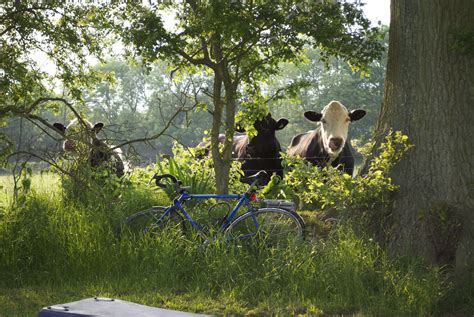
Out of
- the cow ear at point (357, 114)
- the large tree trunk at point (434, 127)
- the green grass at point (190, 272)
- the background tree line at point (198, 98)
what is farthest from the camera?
the background tree line at point (198, 98)

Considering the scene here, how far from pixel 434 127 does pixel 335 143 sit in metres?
4.78

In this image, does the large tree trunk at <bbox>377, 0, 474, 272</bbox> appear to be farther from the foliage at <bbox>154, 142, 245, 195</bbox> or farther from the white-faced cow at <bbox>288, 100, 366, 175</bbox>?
the white-faced cow at <bbox>288, 100, 366, 175</bbox>

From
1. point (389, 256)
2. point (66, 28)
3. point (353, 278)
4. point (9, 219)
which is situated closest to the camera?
→ point (353, 278)

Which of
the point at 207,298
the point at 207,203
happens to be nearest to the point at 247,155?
the point at 207,203

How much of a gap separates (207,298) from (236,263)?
0.58m

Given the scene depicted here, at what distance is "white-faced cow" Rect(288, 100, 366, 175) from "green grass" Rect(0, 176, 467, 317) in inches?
175

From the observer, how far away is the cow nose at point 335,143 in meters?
13.0

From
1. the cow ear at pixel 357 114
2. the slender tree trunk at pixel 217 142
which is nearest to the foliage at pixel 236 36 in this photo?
the slender tree trunk at pixel 217 142

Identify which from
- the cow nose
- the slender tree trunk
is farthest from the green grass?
the cow nose

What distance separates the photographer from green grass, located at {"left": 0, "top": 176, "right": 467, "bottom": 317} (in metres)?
7.29

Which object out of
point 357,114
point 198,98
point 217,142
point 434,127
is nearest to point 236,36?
point 217,142

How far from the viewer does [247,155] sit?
1441 cm

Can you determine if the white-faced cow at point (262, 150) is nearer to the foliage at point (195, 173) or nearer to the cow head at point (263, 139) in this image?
the cow head at point (263, 139)

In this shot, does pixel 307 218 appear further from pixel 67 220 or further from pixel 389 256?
pixel 67 220
